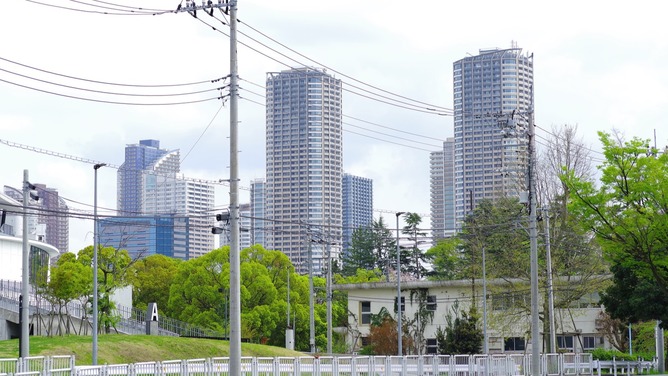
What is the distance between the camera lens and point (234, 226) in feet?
94.8

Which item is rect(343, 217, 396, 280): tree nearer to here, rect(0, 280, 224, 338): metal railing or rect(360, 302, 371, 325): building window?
rect(360, 302, 371, 325): building window

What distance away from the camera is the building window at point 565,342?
7994 centimetres

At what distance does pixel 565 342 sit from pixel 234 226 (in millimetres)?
55767

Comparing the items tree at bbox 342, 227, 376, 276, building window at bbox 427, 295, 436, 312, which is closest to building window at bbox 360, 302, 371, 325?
building window at bbox 427, 295, 436, 312

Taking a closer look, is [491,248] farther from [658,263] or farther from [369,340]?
[658,263]

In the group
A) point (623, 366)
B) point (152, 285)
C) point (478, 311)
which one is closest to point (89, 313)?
point (478, 311)

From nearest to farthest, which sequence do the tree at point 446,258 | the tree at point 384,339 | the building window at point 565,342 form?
1. the building window at point 565,342
2. the tree at point 384,339
3. the tree at point 446,258

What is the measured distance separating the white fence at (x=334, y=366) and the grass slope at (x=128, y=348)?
35.5ft

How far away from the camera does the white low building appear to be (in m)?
74.7

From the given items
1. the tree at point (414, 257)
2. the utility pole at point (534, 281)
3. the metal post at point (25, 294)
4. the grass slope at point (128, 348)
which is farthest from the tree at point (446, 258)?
the metal post at point (25, 294)

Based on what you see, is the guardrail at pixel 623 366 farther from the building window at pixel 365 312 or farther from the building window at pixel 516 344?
the building window at pixel 365 312

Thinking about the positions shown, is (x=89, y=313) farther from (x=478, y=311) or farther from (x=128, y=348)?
(x=478, y=311)

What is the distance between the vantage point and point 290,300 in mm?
89938

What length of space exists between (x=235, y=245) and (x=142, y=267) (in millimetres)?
74524
